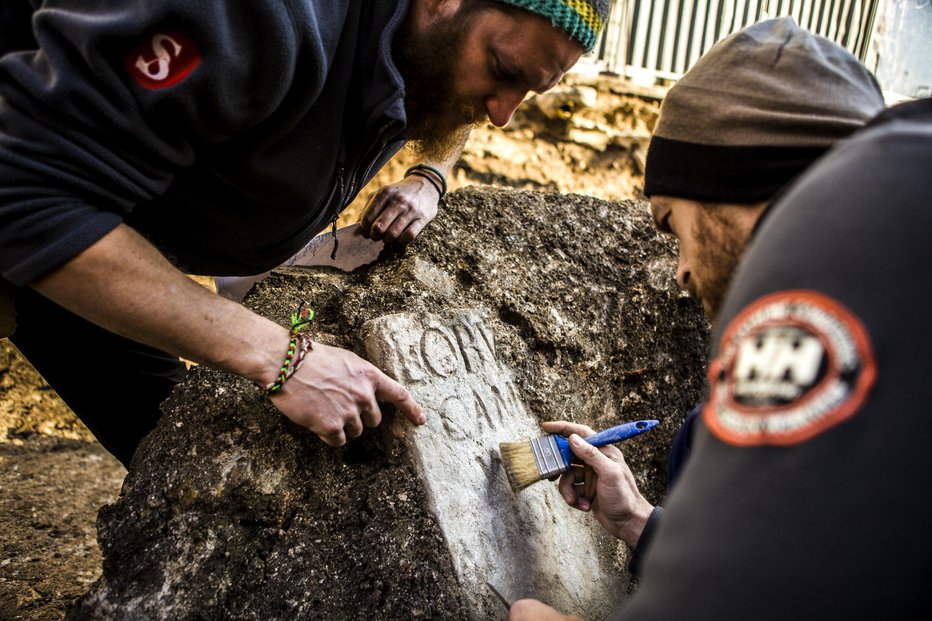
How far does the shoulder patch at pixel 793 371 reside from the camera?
564mm

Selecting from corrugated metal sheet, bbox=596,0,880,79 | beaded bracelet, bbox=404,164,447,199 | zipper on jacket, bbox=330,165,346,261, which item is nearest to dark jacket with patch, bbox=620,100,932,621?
zipper on jacket, bbox=330,165,346,261

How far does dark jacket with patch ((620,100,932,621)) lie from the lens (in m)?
0.55

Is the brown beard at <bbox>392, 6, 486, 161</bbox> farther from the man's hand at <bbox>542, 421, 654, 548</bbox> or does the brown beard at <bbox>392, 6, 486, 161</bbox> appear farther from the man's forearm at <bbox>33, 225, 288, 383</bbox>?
the man's hand at <bbox>542, 421, 654, 548</bbox>

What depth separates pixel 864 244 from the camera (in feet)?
1.90

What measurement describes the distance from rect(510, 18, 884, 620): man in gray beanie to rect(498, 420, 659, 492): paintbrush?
30cm

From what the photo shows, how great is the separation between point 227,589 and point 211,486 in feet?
0.66

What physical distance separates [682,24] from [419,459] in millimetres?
5323

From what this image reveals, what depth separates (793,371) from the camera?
1.93ft

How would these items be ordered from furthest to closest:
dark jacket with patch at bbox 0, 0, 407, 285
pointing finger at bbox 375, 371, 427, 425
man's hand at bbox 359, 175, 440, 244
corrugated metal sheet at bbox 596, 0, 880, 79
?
corrugated metal sheet at bbox 596, 0, 880, 79 → man's hand at bbox 359, 175, 440, 244 → pointing finger at bbox 375, 371, 427, 425 → dark jacket with patch at bbox 0, 0, 407, 285

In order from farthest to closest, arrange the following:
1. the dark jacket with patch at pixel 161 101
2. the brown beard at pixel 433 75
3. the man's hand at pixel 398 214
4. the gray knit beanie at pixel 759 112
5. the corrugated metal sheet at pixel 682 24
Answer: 1. the corrugated metal sheet at pixel 682 24
2. the man's hand at pixel 398 214
3. the brown beard at pixel 433 75
4. the dark jacket with patch at pixel 161 101
5. the gray knit beanie at pixel 759 112

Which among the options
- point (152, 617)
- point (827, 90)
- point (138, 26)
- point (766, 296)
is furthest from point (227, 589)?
point (827, 90)

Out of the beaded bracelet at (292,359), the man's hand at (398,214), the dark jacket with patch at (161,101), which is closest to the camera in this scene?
the dark jacket with patch at (161,101)

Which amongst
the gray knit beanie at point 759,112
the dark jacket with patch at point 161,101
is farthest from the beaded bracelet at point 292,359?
the gray knit beanie at point 759,112

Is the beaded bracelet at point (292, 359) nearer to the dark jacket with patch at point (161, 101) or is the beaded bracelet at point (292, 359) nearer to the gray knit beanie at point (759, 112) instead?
the dark jacket with patch at point (161, 101)
